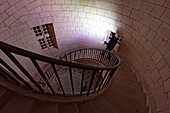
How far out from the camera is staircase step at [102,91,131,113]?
2568mm

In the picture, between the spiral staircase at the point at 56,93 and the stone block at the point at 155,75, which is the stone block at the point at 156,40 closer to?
the stone block at the point at 155,75

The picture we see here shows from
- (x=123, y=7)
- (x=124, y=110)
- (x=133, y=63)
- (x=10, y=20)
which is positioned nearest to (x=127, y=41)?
(x=133, y=63)

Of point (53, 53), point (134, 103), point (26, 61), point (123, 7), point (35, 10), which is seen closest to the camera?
point (134, 103)

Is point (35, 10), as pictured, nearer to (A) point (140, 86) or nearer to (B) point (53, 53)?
(B) point (53, 53)

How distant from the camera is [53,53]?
6.03 meters

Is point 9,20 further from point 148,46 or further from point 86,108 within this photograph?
point 148,46

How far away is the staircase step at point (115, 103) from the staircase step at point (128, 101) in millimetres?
135

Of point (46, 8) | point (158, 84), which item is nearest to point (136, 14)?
point (158, 84)

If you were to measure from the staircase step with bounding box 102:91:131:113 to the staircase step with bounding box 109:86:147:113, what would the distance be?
0.13 m

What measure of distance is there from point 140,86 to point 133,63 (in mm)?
808

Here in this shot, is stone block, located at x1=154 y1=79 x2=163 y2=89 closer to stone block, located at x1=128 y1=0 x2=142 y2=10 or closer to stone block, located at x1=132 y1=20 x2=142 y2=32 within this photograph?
stone block, located at x1=132 y1=20 x2=142 y2=32

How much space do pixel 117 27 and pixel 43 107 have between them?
11.7ft

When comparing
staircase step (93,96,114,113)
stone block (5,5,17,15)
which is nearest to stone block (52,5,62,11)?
stone block (5,5,17,15)

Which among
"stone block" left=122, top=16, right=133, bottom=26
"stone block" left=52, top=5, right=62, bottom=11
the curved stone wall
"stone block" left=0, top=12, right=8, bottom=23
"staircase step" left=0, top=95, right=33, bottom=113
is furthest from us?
"stone block" left=52, top=5, right=62, bottom=11
